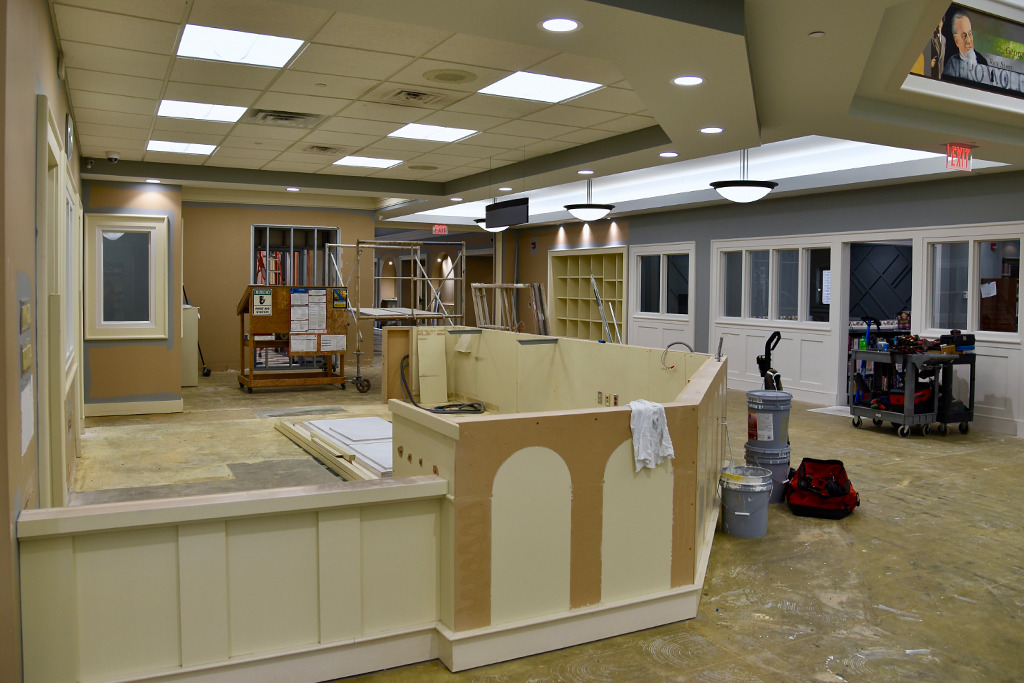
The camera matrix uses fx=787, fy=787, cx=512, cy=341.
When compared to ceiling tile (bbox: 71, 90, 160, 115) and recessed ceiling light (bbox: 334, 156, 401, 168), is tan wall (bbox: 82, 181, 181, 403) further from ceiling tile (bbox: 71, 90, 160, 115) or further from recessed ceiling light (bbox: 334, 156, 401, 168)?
ceiling tile (bbox: 71, 90, 160, 115)

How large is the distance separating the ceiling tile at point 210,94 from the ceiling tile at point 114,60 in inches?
14.2

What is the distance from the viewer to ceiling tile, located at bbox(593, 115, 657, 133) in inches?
264

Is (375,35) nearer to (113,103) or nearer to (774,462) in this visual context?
(113,103)

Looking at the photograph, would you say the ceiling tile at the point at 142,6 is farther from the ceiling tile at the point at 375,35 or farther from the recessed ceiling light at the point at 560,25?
the recessed ceiling light at the point at 560,25

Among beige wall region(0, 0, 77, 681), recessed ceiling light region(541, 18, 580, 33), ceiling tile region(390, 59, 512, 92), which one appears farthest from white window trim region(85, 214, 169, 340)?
recessed ceiling light region(541, 18, 580, 33)

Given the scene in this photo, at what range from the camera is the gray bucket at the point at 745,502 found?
473 centimetres

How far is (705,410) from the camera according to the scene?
3.80m

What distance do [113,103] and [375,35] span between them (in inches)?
113

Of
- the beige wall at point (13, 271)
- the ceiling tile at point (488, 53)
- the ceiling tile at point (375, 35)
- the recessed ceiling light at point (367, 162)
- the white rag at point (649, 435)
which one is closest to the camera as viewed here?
the beige wall at point (13, 271)

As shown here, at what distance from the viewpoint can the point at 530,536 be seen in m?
3.06

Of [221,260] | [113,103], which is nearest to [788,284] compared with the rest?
[113,103]

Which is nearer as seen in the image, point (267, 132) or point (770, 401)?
point (770, 401)

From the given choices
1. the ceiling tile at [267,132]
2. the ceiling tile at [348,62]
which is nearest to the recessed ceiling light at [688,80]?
the ceiling tile at [348,62]

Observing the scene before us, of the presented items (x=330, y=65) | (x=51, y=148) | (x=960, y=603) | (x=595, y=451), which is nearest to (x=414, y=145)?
(x=330, y=65)
